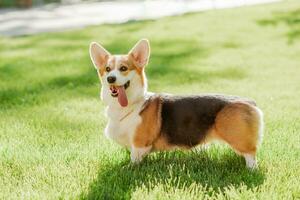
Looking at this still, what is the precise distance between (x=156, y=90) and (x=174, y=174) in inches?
133

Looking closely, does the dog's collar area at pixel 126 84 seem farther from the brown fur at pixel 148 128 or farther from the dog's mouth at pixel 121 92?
the brown fur at pixel 148 128

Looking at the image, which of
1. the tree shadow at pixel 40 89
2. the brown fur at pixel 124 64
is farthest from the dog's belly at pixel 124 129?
the tree shadow at pixel 40 89

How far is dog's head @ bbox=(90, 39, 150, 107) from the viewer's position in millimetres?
4223

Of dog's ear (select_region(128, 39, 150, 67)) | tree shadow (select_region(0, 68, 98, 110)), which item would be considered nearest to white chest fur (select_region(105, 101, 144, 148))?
dog's ear (select_region(128, 39, 150, 67))

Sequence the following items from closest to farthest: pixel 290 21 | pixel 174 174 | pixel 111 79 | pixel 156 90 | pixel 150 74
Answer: pixel 111 79 < pixel 174 174 < pixel 156 90 < pixel 150 74 < pixel 290 21

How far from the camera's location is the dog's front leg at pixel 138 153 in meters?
4.39

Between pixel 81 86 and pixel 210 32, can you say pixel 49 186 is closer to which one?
pixel 81 86

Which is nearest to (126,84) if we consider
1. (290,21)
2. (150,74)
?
(150,74)

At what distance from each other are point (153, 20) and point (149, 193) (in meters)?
10.2

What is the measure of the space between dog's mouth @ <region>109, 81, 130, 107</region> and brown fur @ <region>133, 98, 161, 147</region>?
0.18m

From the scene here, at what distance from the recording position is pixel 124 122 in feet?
14.4

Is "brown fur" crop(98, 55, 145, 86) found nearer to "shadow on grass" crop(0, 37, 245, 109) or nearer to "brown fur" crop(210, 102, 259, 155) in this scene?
"brown fur" crop(210, 102, 259, 155)

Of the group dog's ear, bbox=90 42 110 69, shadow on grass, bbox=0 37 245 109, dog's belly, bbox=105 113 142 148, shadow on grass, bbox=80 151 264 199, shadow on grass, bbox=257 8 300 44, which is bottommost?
shadow on grass, bbox=257 8 300 44

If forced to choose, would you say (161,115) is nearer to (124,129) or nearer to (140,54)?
(124,129)
